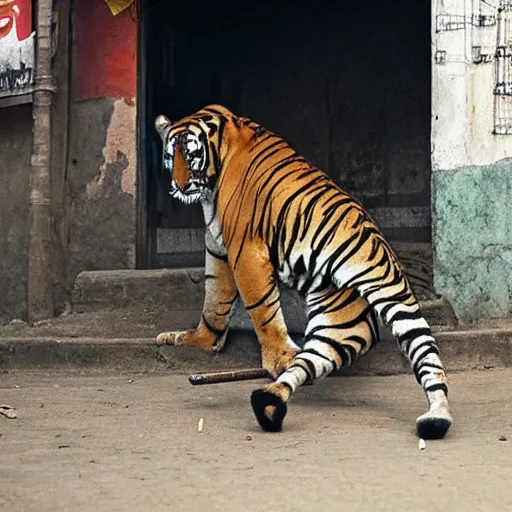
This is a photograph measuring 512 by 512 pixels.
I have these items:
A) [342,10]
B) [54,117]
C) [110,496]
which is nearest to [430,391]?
[110,496]

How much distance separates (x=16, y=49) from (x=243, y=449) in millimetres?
4172

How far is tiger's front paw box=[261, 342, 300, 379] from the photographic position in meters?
5.10

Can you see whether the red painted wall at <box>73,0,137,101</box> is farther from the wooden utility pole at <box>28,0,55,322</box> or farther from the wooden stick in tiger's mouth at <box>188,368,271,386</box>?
the wooden stick in tiger's mouth at <box>188,368,271,386</box>

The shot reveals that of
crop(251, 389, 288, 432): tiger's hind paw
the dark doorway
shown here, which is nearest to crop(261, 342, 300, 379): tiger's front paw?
crop(251, 389, 288, 432): tiger's hind paw

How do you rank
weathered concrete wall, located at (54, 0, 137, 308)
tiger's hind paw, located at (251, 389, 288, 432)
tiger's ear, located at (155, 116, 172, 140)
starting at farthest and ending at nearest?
weathered concrete wall, located at (54, 0, 137, 308) < tiger's ear, located at (155, 116, 172, 140) < tiger's hind paw, located at (251, 389, 288, 432)

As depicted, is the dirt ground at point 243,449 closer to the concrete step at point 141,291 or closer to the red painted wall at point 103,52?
the concrete step at point 141,291

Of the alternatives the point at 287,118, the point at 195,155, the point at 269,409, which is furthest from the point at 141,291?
the point at 287,118

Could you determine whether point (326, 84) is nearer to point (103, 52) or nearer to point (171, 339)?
point (103, 52)

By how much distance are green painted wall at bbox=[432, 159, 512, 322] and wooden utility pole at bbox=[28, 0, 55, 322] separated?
2467 mm

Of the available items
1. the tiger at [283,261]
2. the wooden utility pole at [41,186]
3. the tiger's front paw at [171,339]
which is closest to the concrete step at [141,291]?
the wooden utility pole at [41,186]

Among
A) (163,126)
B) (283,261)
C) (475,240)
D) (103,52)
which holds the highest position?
(103,52)

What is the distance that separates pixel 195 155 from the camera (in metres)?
5.42

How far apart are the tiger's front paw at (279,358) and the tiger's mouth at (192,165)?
92 centimetres

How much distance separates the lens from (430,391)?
4297mm
